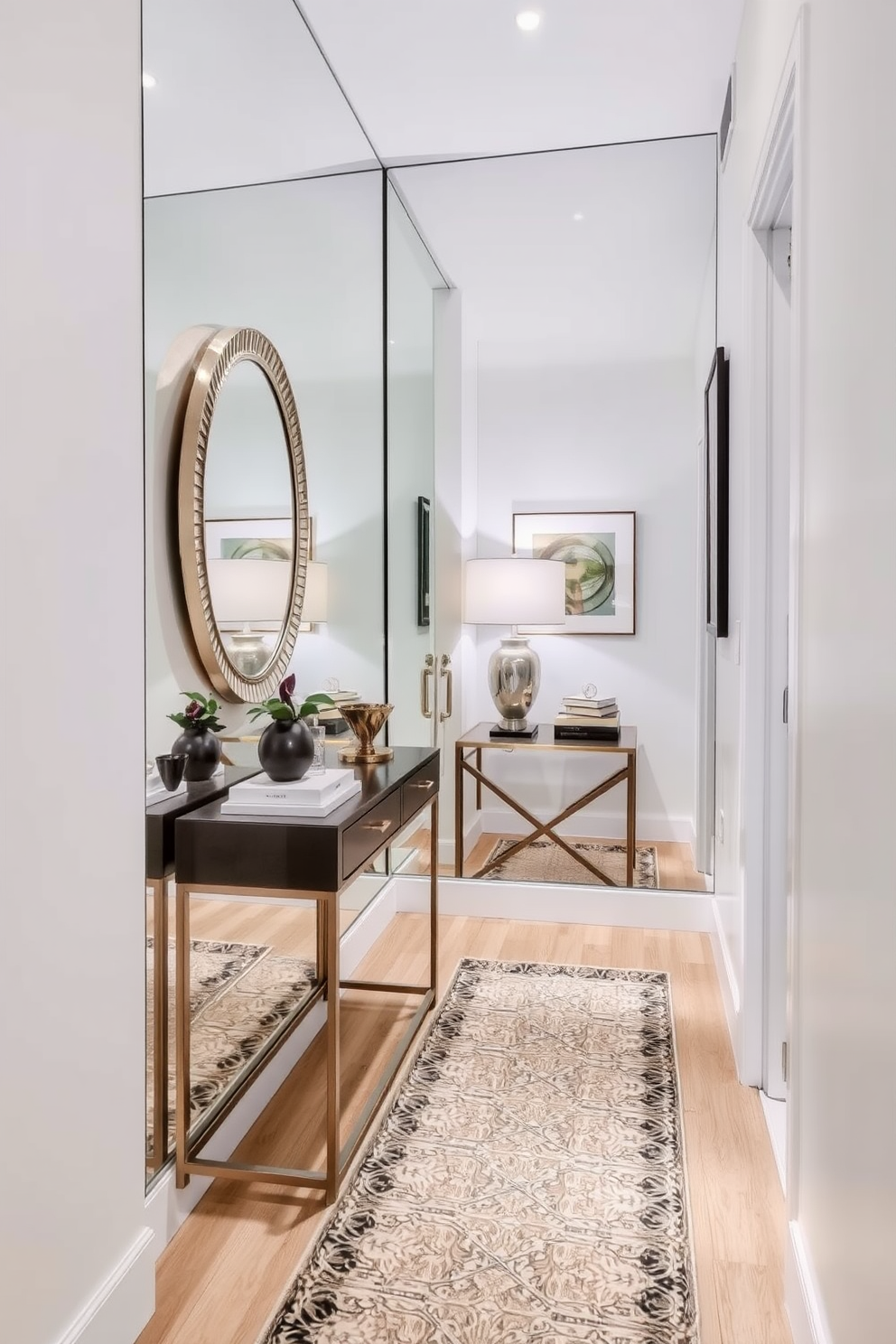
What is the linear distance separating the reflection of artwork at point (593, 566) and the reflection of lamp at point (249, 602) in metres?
1.95

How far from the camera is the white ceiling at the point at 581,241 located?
11.1 feet

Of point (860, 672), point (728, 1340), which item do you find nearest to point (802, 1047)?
point (728, 1340)

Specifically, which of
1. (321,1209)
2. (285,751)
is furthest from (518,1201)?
(285,751)

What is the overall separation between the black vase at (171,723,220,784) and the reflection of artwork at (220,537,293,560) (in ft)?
1.31

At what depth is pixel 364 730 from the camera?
8.54 ft

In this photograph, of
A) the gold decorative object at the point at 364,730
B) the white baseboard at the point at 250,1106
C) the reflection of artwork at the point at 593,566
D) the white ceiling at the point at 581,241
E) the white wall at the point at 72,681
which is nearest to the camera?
the white wall at the point at 72,681

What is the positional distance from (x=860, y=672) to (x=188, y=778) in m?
1.38

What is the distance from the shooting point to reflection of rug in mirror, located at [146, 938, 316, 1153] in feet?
6.08

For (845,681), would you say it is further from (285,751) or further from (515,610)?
(515,610)

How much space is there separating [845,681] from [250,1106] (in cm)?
174

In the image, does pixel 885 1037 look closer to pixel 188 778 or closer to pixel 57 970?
pixel 57 970

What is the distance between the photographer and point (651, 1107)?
90.1 inches

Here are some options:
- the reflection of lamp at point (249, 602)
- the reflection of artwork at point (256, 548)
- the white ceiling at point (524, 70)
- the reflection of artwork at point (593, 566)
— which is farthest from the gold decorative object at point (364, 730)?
the white ceiling at point (524, 70)

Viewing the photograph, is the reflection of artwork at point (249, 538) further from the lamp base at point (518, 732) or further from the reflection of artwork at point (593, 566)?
the reflection of artwork at point (593, 566)
